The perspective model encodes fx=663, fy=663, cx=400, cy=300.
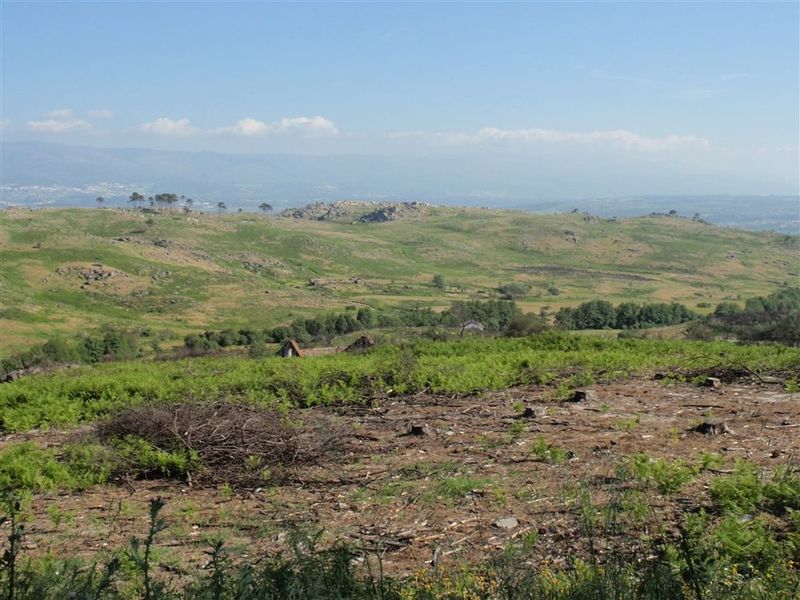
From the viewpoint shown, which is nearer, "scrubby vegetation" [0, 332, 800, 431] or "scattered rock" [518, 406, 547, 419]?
"scattered rock" [518, 406, 547, 419]

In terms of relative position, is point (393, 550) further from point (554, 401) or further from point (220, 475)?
point (554, 401)

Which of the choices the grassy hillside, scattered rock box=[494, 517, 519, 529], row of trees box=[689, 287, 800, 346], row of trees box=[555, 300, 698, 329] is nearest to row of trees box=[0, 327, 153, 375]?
the grassy hillside

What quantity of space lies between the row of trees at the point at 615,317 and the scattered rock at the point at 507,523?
5337 cm

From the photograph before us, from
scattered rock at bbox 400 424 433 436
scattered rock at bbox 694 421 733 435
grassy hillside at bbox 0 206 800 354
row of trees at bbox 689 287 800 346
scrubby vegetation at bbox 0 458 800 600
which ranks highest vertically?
scrubby vegetation at bbox 0 458 800 600

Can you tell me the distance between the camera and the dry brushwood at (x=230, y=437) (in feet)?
27.1

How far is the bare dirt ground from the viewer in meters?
5.96

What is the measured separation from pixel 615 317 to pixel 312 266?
8167 cm

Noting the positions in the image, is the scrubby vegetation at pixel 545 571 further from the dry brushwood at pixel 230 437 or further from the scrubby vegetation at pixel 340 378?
the scrubby vegetation at pixel 340 378

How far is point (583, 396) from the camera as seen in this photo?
37.1ft

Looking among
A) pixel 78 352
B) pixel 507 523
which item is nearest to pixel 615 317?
pixel 78 352

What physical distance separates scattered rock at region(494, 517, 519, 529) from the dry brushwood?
9.76 ft

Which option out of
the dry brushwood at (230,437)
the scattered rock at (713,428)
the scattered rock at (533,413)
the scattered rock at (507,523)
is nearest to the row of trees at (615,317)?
the scattered rock at (533,413)

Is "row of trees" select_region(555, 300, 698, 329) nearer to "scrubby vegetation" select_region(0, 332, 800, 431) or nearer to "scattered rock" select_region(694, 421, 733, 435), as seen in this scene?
"scrubby vegetation" select_region(0, 332, 800, 431)

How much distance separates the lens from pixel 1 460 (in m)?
8.68
